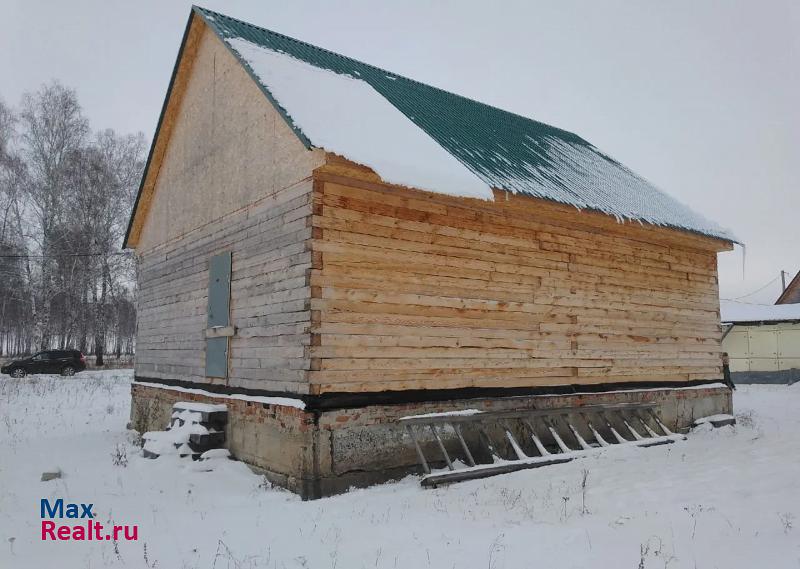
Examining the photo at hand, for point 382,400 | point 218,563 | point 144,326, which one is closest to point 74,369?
point 144,326

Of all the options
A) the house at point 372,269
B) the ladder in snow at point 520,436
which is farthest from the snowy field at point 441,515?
the house at point 372,269

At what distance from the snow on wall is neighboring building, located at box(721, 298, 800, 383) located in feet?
72.4

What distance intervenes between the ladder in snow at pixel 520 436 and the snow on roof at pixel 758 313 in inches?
711

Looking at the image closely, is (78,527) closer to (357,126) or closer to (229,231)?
(229,231)

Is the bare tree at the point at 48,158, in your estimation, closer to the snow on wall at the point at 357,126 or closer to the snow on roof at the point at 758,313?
the snow on wall at the point at 357,126

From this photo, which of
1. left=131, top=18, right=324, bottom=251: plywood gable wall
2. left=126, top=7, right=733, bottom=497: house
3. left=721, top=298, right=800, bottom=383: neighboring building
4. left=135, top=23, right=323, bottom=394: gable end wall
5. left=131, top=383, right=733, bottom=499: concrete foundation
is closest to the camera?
left=131, top=383, right=733, bottom=499: concrete foundation

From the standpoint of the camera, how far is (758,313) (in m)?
27.7

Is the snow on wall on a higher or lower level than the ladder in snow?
higher

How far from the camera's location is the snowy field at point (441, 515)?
5148 millimetres

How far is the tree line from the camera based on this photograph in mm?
28328

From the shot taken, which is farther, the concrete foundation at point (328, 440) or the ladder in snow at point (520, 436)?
the ladder in snow at point (520, 436)

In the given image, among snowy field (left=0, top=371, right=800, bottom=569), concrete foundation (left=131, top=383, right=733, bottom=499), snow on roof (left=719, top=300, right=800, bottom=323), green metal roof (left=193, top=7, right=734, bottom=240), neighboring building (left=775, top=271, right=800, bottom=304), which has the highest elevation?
green metal roof (left=193, top=7, right=734, bottom=240)

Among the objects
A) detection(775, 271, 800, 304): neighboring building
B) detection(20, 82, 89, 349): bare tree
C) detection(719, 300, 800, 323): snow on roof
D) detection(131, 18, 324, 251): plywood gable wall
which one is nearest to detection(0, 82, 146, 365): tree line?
detection(20, 82, 89, 349): bare tree

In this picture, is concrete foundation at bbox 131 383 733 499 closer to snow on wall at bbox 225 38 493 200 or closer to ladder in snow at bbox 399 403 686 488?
ladder in snow at bbox 399 403 686 488
